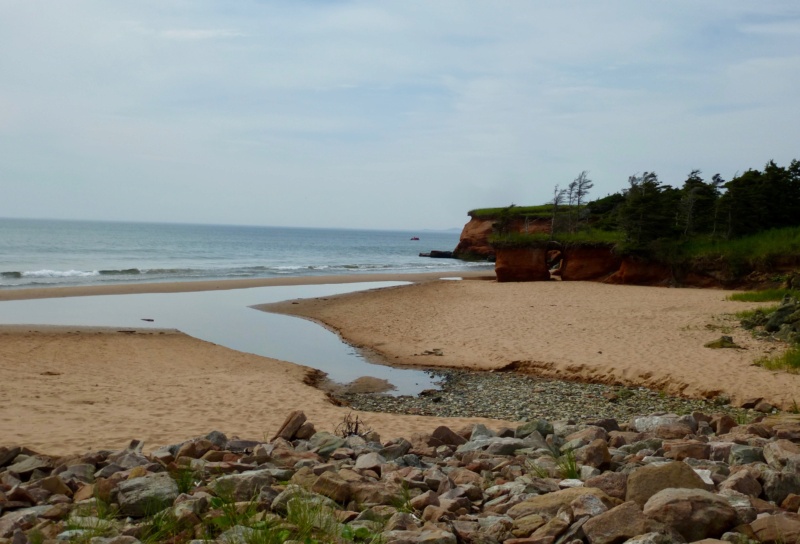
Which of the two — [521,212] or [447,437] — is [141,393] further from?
[521,212]

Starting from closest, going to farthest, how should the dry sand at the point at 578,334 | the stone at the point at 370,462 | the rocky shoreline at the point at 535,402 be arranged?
the stone at the point at 370,462 → the rocky shoreline at the point at 535,402 → the dry sand at the point at 578,334

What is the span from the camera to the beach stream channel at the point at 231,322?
14.1 m

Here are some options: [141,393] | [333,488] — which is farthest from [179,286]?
[333,488]

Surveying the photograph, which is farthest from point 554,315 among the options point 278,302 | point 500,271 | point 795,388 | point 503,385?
point 500,271

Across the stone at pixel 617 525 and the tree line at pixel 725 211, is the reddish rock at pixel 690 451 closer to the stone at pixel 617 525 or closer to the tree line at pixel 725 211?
the stone at pixel 617 525

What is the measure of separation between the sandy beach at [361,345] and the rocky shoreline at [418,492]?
2.22m

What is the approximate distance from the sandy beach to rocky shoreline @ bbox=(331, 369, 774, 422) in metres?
0.61

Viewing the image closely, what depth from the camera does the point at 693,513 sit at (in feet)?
12.4

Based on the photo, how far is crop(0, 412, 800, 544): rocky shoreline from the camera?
379 cm

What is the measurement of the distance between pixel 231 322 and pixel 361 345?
579cm

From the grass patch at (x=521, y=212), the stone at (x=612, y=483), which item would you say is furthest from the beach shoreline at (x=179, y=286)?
the stone at (x=612, y=483)

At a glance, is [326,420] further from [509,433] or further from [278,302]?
[278,302]

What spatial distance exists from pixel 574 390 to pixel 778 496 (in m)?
7.14

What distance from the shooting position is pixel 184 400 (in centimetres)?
995
